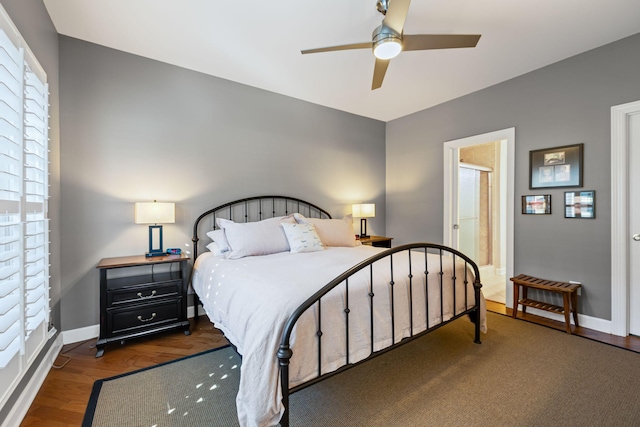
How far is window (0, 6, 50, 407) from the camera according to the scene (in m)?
1.36

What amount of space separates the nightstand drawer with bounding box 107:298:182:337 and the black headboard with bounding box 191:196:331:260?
0.66m

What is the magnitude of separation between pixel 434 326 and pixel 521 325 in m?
1.49

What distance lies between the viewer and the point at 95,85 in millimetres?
2682

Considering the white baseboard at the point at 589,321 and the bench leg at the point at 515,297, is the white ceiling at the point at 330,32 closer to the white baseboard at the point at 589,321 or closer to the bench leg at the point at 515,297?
the bench leg at the point at 515,297

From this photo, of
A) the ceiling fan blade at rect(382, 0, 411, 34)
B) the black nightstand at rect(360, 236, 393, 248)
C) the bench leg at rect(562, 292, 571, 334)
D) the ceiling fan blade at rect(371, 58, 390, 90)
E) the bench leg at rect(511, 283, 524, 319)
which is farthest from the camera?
the black nightstand at rect(360, 236, 393, 248)

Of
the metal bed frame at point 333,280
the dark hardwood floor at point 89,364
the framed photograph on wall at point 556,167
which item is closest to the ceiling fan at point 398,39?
the metal bed frame at point 333,280

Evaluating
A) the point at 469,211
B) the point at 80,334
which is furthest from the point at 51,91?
the point at 469,211

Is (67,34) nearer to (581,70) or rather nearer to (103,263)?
(103,263)

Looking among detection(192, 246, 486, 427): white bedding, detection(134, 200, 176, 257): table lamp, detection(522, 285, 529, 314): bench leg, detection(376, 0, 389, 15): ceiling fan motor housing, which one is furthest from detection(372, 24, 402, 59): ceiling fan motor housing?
detection(522, 285, 529, 314): bench leg

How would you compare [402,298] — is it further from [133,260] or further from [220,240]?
[133,260]

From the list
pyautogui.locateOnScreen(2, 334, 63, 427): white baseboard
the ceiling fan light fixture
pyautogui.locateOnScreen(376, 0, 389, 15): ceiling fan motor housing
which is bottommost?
pyautogui.locateOnScreen(2, 334, 63, 427): white baseboard

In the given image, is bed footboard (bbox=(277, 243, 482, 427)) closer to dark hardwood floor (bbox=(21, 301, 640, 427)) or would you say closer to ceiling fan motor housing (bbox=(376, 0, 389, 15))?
dark hardwood floor (bbox=(21, 301, 640, 427))

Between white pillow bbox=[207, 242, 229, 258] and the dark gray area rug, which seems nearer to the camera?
the dark gray area rug

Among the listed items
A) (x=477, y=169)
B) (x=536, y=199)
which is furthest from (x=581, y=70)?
(x=477, y=169)
